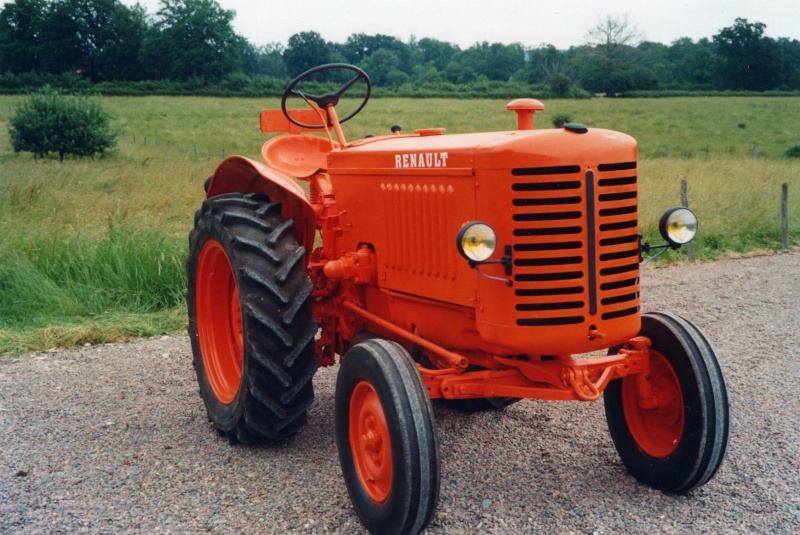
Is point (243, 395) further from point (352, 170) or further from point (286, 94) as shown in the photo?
point (286, 94)

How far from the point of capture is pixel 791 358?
5.46 meters

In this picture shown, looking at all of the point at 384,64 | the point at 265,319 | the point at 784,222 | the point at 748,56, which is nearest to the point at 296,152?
the point at 265,319

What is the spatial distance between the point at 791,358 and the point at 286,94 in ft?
13.2

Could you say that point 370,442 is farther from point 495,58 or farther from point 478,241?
point 495,58

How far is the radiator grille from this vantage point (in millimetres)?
2863

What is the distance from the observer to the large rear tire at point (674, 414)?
10.4ft

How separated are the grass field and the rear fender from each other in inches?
94.0

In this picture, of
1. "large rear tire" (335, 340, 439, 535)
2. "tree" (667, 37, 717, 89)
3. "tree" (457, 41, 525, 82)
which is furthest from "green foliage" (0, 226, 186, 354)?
"tree" (667, 37, 717, 89)

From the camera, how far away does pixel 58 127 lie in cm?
2431

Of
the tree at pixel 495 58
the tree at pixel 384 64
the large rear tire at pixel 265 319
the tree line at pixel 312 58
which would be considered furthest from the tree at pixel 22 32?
the large rear tire at pixel 265 319

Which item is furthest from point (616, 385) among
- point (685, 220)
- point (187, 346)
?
point (187, 346)

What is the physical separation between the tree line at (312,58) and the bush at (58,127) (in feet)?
19.7

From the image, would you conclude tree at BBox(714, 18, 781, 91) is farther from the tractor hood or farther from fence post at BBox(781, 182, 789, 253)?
the tractor hood

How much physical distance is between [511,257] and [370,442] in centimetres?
95
